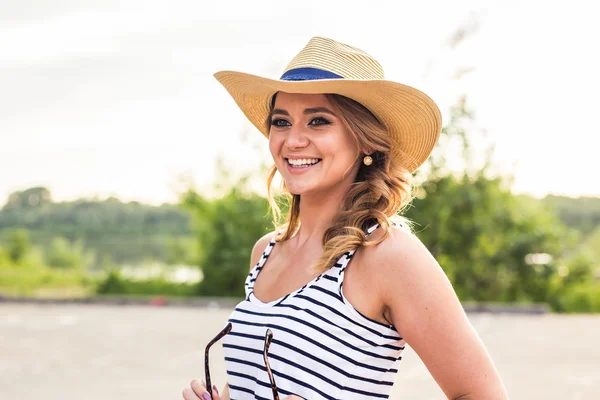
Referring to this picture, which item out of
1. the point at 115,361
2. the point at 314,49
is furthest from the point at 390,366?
the point at 115,361

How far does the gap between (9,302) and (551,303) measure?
8021 mm

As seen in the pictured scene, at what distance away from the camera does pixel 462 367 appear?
5.16ft

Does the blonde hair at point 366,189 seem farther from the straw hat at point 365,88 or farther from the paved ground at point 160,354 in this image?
the paved ground at point 160,354

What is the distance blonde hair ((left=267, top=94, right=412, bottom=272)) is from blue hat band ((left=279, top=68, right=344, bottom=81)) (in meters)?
0.05

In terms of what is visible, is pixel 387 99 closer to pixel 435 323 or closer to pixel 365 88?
pixel 365 88

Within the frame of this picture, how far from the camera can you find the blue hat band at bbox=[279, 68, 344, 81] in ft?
5.86

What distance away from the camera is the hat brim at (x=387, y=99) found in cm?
176

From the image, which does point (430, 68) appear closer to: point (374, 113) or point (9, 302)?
point (9, 302)

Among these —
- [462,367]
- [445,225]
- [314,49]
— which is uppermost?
[445,225]

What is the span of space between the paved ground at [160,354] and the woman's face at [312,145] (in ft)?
14.5

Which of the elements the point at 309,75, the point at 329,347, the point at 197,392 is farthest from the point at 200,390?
the point at 309,75

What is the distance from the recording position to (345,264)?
167 cm

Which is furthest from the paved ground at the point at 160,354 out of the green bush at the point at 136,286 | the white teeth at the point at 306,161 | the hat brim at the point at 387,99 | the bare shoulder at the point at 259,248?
the white teeth at the point at 306,161

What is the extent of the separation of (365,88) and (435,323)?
21.1 inches
